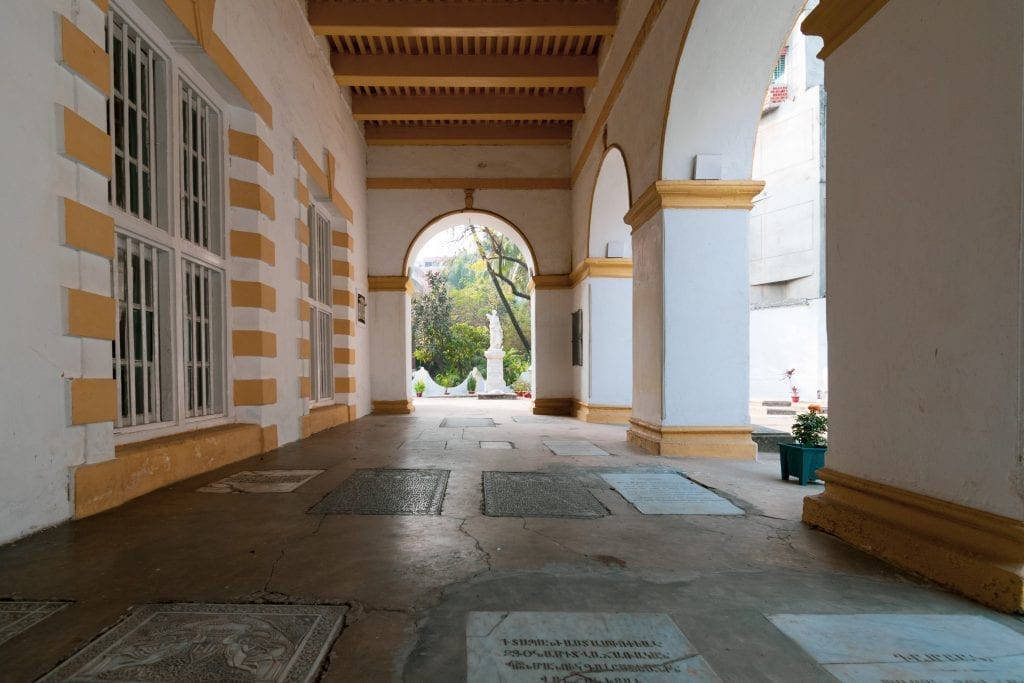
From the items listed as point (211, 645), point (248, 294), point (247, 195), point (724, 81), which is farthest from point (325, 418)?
point (724, 81)

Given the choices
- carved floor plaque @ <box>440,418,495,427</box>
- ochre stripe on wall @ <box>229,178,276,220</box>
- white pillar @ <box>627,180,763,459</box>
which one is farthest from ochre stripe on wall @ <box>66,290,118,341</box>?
carved floor plaque @ <box>440,418,495,427</box>

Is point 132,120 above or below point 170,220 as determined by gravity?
above

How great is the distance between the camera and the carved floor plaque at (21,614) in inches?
68.5

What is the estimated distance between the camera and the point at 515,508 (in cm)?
334

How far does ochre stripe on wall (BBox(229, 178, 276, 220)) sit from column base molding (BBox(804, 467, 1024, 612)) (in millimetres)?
5383

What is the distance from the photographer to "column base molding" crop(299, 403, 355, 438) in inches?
267

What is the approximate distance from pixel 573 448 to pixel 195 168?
4.67 metres

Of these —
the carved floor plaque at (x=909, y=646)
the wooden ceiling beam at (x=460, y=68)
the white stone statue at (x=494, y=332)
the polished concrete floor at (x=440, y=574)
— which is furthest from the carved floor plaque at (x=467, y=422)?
the white stone statue at (x=494, y=332)

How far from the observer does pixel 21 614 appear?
6.07ft

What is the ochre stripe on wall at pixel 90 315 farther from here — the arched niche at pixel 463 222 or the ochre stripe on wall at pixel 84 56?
the arched niche at pixel 463 222

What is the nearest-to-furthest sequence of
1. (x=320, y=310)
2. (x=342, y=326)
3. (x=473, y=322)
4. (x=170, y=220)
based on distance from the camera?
(x=170, y=220), (x=320, y=310), (x=342, y=326), (x=473, y=322)

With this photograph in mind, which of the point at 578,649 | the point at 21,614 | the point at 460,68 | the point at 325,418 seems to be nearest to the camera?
the point at 578,649

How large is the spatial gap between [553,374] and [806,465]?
742cm

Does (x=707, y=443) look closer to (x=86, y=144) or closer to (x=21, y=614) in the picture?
(x=21, y=614)
